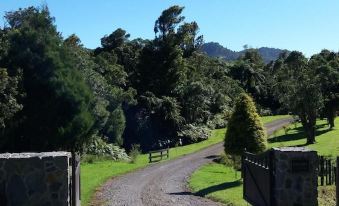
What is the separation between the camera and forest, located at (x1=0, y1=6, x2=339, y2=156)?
30.5 metres

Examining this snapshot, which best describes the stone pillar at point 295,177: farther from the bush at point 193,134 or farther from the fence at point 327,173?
the bush at point 193,134

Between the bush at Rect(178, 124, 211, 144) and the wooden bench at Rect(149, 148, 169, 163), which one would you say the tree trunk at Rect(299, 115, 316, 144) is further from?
the wooden bench at Rect(149, 148, 169, 163)

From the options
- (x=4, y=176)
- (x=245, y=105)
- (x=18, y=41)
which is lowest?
(x=4, y=176)

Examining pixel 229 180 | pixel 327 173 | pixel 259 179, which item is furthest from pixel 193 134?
pixel 259 179

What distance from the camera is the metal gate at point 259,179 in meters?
13.7

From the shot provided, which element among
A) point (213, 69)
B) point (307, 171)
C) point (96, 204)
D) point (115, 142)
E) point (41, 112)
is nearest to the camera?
point (307, 171)

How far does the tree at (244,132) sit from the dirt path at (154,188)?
300 cm

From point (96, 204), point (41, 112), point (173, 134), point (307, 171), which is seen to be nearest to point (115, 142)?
point (173, 134)

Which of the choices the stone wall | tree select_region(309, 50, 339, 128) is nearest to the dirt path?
the stone wall

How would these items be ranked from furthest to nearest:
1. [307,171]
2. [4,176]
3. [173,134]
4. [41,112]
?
[173,134], [41,112], [307,171], [4,176]

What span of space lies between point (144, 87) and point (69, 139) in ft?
100

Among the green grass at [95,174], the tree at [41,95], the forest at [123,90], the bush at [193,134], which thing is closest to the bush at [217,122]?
the forest at [123,90]

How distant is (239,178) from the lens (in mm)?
26000

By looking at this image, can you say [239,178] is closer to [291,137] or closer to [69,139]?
[69,139]
